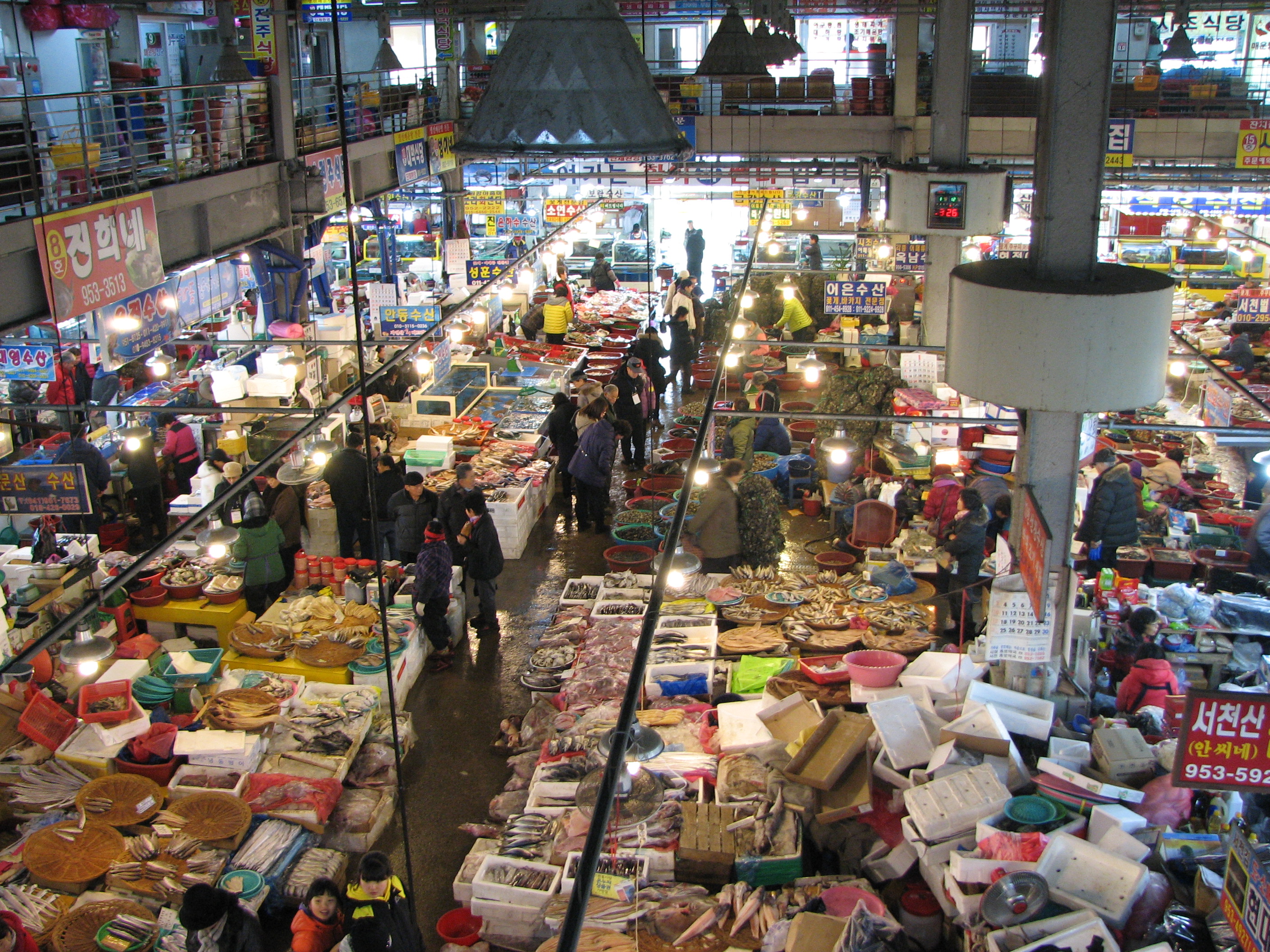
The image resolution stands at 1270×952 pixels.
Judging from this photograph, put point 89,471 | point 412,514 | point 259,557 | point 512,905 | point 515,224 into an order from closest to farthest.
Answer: point 512,905, point 259,557, point 412,514, point 89,471, point 515,224

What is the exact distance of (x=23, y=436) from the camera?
45.6 feet

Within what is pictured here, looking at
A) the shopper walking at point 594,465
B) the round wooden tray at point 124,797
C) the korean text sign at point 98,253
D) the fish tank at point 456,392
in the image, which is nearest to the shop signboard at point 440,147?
the fish tank at point 456,392

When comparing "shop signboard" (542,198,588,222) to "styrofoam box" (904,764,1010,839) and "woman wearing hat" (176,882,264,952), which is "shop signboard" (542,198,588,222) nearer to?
"styrofoam box" (904,764,1010,839)

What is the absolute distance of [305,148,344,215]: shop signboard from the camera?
13.1 meters

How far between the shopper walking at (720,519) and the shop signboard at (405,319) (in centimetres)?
570

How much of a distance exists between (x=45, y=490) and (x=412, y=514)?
10.1ft

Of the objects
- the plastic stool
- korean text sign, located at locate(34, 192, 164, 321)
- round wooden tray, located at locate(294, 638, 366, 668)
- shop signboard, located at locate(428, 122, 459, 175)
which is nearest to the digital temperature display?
round wooden tray, located at locate(294, 638, 366, 668)

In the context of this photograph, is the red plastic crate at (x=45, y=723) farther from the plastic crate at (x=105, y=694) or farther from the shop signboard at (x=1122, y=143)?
the shop signboard at (x=1122, y=143)

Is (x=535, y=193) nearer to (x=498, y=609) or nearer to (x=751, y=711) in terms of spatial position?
(x=498, y=609)

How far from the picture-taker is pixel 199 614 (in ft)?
31.3

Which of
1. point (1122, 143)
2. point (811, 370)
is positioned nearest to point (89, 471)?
point (811, 370)

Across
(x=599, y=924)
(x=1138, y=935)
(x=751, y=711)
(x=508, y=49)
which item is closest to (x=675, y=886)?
(x=599, y=924)

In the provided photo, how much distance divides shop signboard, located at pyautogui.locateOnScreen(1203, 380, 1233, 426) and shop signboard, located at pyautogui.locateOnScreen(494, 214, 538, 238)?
14851 mm

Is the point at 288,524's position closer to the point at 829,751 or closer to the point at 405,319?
the point at 405,319
